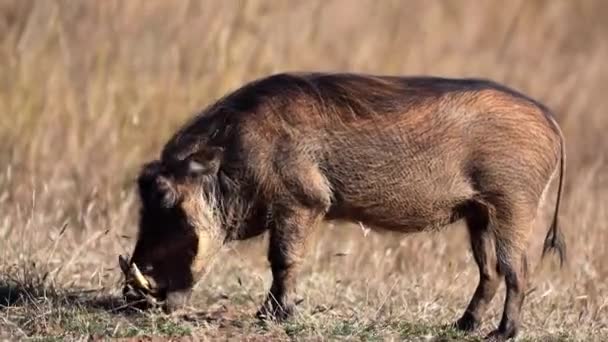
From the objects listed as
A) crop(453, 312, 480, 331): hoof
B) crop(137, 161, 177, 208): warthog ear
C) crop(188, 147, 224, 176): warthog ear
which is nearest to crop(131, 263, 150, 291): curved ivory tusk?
crop(137, 161, 177, 208): warthog ear

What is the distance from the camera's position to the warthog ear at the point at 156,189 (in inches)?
223

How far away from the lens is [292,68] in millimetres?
10047

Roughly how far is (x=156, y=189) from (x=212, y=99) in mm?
3992

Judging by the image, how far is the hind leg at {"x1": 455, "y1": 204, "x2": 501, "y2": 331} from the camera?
19.7 ft

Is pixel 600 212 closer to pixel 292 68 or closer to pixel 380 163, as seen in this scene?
pixel 292 68

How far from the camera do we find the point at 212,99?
→ 9617 mm

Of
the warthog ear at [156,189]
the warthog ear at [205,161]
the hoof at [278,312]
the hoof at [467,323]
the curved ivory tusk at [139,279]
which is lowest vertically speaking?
the hoof at [467,323]

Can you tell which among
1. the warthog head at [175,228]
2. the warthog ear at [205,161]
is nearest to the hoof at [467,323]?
the warthog head at [175,228]

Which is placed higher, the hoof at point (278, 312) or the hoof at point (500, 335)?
the hoof at point (278, 312)

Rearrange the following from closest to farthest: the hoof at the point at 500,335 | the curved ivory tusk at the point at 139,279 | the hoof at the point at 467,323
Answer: the curved ivory tusk at the point at 139,279
the hoof at the point at 500,335
the hoof at the point at 467,323

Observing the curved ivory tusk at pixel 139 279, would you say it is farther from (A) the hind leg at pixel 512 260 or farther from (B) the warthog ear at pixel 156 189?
(A) the hind leg at pixel 512 260

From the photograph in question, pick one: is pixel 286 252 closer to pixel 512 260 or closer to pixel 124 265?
pixel 124 265

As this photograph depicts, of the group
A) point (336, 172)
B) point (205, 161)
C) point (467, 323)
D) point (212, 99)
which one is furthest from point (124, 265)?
point (212, 99)

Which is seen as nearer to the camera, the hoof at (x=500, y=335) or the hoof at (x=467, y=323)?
the hoof at (x=500, y=335)
